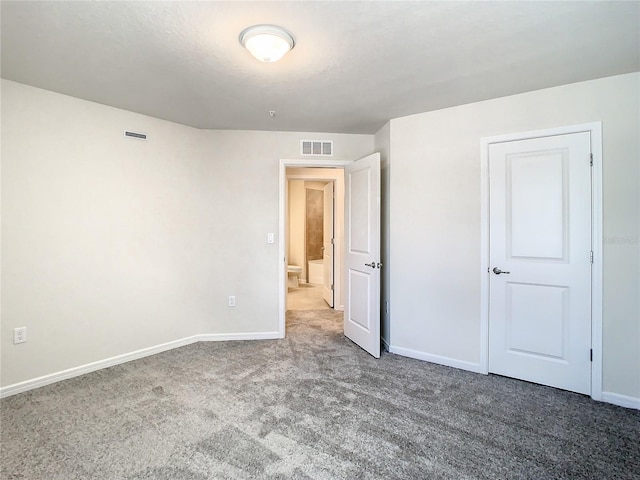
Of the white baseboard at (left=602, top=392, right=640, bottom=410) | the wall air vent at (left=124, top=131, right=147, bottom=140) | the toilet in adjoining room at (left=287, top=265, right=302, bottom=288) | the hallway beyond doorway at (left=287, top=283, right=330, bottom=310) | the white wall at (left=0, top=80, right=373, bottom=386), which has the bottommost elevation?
the white baseboard at (left=602, top=392, right=640, bottom=410)

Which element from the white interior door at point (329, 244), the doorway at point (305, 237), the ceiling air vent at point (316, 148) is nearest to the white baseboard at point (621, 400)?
the ceiling air vent at point (316, 148)

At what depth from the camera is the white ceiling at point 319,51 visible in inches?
63.9

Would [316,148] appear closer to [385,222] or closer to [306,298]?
[385,222]

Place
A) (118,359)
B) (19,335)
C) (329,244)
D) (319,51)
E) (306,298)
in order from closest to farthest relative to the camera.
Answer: (319,51), (19,335), (118,359), (329,244), (306,298)

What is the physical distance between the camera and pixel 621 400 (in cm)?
227

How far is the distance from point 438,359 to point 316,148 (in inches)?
105

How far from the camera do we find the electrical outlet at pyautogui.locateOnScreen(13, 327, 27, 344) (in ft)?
7.93

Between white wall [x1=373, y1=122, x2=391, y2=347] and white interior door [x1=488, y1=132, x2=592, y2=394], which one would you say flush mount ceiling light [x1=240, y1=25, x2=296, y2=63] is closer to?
white wall [x1=373, y1=122, x2=391, y2=347]

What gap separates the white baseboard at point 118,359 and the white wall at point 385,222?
4.21 feet

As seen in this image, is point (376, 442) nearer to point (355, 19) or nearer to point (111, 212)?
point (355, 19)

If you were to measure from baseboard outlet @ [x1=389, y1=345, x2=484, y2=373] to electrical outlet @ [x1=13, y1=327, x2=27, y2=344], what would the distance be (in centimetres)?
324

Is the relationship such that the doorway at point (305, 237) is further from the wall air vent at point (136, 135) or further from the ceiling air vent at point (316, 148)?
the wall air vent at point (136, 135)

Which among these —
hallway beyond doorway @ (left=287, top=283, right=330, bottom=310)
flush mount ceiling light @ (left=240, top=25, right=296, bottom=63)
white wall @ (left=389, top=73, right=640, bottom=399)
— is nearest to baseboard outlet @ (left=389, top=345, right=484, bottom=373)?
white wall @ (left=389, top=73, right=640, bottom=399)

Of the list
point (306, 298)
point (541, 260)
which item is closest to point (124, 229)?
point (306, 298)
